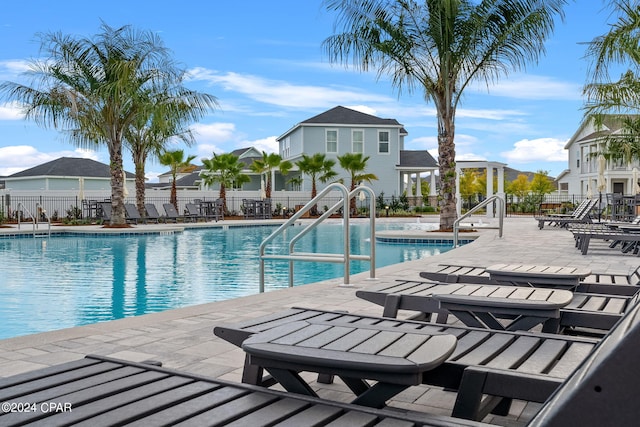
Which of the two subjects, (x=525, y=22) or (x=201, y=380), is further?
(x=525, y=22)

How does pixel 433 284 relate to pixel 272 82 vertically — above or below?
below

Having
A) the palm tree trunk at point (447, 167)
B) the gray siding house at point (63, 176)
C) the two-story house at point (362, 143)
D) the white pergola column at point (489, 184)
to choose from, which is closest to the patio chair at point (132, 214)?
the palm tree trunk at point (447, 167)

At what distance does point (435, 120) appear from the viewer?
54.9ft

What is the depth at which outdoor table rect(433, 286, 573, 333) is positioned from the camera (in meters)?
3.01

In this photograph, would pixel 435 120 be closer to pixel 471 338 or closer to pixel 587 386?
pixel 471 338

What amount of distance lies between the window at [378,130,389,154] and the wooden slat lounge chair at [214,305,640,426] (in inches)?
1308

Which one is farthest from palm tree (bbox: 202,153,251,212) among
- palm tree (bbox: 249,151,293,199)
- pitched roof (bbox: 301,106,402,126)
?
pitched roof (bbox: 301,106,402,126)

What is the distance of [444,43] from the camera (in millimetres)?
15172

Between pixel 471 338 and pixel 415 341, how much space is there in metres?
0.51

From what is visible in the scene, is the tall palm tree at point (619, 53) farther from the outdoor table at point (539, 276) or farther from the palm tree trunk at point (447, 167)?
the outdoor table at point (539, 276)

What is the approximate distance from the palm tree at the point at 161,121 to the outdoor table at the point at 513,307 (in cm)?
1838

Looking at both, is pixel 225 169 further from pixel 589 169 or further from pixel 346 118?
pixel 589 169

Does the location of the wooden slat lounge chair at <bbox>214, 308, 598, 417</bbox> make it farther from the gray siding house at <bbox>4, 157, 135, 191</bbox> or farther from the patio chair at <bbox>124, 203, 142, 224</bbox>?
the gray siding house at <bbox>4, 157, 135, 191</bbox>

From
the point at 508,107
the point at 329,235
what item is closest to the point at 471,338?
the point at 329,235
